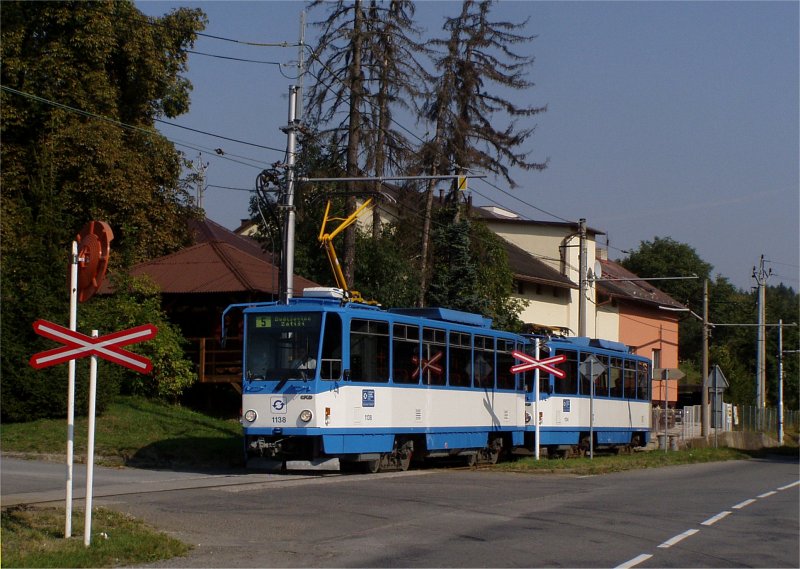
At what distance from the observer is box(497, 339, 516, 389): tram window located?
26.6 meters

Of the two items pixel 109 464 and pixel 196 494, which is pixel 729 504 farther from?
pixel 109 464

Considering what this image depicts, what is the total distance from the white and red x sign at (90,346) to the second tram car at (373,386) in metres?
9.27

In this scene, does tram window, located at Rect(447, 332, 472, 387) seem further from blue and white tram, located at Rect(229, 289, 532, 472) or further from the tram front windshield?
the tram front windshield

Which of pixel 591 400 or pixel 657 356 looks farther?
pixel 657 356

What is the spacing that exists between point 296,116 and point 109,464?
8773 millimetres

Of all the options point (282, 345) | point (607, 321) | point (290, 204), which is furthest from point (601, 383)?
point (607, 321)

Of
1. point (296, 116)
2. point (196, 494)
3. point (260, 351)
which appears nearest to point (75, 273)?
point (196, 494)

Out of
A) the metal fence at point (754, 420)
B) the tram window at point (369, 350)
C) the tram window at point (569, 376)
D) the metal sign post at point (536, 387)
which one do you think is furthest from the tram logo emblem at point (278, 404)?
the metal fence at point (754, 420)

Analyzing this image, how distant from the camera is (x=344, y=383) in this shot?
66.3 feet

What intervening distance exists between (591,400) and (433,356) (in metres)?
6.26

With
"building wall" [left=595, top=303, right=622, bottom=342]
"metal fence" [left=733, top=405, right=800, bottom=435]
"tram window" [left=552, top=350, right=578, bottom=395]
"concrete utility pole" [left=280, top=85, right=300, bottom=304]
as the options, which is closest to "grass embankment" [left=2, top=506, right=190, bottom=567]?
"concrete utility pole" [left=280, top=85, right=300, bottom=304]

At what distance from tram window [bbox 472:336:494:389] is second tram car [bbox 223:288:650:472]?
0.02 metres

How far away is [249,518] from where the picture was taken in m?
13.3

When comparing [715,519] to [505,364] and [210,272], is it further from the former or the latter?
[210,272]
